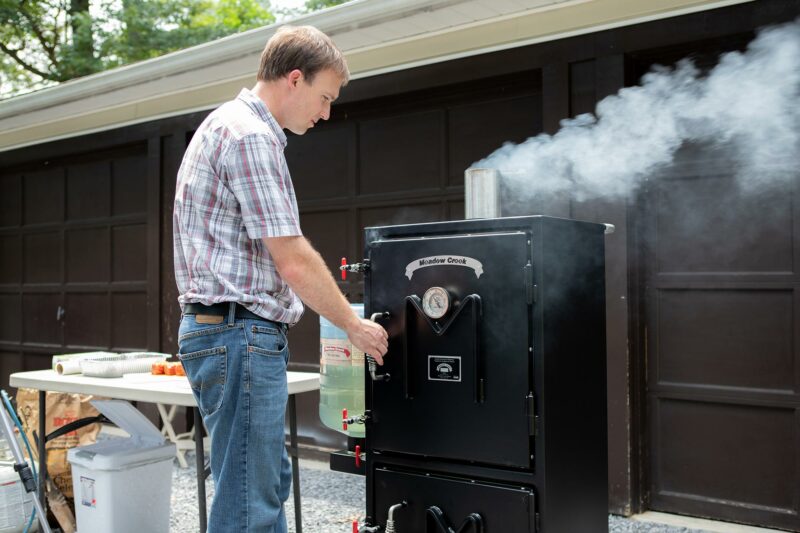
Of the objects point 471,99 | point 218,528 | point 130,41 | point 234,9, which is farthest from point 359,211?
point 234,9

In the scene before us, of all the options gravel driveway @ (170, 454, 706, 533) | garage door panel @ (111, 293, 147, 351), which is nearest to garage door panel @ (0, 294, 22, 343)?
garage door panel @ (111, 293, 147, 351)

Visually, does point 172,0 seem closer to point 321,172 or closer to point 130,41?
point 130,41

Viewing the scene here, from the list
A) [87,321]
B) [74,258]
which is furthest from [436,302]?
[74,258]

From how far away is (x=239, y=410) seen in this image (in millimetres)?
2123

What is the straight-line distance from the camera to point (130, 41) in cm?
1634

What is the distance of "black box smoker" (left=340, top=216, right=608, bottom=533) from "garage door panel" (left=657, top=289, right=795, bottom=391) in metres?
1.60

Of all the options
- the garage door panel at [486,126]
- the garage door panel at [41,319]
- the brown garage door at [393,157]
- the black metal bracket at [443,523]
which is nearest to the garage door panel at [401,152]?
the brown garage door at [393,157]

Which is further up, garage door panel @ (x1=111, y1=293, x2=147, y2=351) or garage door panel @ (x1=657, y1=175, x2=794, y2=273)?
garage door panel @ (x1=657, y1=175, x2=794, y2=273)

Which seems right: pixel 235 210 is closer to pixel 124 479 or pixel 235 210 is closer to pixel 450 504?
pixel 450 504

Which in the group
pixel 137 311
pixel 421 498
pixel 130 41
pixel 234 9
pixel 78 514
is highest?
pixel 234 9

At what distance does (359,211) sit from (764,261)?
2.75 m

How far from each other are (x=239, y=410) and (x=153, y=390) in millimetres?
1378

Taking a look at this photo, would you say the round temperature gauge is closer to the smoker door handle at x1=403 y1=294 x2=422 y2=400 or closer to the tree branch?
the smoker door handle at x1=403 y1=294 x2=422 y2=400

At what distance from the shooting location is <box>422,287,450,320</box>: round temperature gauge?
2473mm
